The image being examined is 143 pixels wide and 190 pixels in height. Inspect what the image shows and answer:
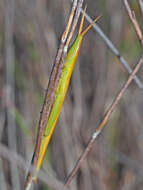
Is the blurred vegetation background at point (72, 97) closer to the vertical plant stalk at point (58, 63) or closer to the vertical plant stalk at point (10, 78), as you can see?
the vertical plant stalk at point (10, 78)

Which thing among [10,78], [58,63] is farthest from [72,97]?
[58,63]

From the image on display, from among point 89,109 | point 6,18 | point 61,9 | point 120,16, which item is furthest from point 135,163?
point 6,18

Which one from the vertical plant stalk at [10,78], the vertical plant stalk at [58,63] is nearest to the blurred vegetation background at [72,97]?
the vertical plant stalk at [10,78]

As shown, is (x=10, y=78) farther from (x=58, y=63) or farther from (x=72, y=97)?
(x=58, y=63)

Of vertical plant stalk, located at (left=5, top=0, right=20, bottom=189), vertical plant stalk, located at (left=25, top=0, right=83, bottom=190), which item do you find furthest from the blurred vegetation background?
vertical plant stalk, located at (left=25, top=0, right=83, bottom=190)

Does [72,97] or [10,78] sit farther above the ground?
[10,78]

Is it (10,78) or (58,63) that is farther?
(10,78)

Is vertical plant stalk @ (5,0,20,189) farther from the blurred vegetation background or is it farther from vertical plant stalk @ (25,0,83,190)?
vertical plant stalk @ (25,0,83,190)

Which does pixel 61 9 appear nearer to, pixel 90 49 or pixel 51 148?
pixel 90 49

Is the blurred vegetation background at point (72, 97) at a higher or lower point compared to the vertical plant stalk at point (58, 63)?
lower
